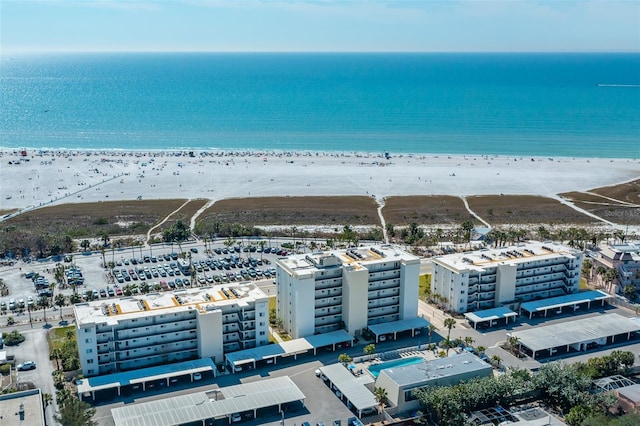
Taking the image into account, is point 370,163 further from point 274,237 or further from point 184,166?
point 274,237

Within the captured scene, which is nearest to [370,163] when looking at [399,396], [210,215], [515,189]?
[515,189]

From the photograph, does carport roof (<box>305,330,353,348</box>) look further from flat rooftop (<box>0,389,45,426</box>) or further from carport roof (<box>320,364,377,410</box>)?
flat rooftop (<box>0,389,45,426</box>)

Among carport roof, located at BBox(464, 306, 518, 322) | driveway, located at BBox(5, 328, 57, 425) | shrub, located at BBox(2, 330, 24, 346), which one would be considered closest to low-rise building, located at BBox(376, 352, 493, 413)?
carport roof, located at BBox(464, 306, 518, 322)

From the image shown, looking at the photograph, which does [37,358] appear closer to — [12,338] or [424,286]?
[12,338]

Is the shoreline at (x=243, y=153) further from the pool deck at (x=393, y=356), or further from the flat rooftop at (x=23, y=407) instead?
the flat rooftop at (x=23, y=407)

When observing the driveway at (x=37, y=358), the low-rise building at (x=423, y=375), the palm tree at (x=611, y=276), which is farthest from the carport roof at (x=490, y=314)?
the driveway at (x=37, y=358)

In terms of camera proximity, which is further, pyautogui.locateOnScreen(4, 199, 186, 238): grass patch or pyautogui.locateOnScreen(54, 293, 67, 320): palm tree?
pyautogui.locateOnScreen(4, 199, 186, 238): grass patch
